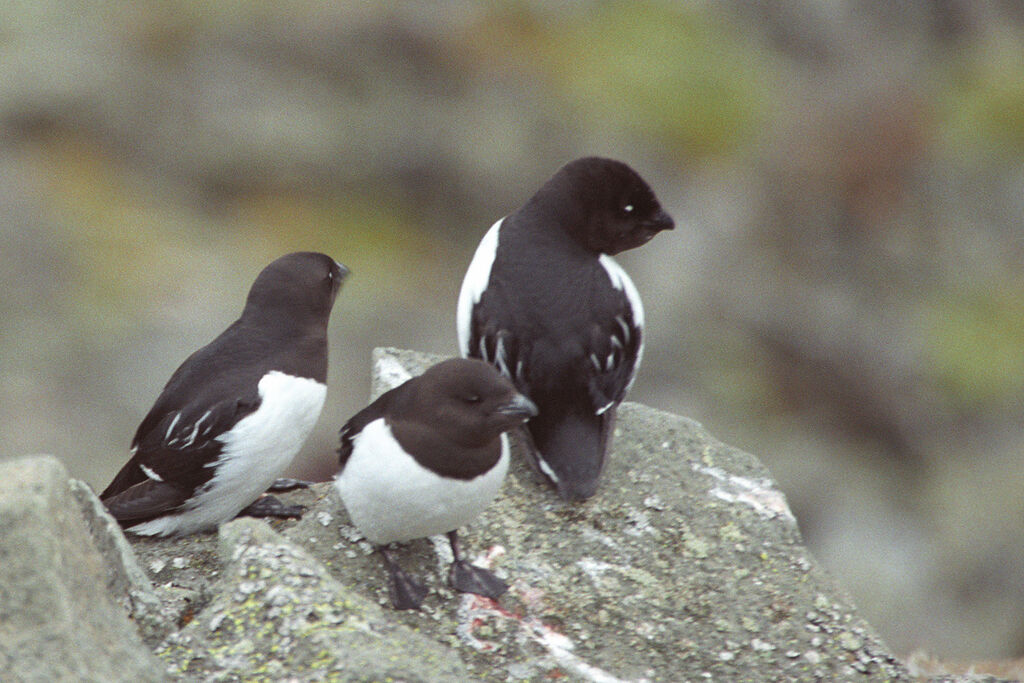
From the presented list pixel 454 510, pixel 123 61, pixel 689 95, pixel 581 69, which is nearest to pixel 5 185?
Result: pixel 123 61

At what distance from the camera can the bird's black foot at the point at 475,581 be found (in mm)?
4328

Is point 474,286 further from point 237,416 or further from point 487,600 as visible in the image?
point 487,600

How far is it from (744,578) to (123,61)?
915cm

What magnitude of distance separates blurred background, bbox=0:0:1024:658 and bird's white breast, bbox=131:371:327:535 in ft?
14.5

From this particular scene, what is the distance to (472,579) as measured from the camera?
436 centimetres

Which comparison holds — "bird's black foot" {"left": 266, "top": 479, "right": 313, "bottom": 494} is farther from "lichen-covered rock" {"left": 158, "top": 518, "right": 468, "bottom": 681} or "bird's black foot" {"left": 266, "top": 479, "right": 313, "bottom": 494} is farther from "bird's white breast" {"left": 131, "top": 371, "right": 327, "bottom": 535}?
"lichen-covered rock" {"left": 158, "top": 518, "right": 468, "bottom": 681}

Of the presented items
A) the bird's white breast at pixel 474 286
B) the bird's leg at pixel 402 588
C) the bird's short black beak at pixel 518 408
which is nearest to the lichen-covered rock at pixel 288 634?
the bird's leg at pixel 402 588

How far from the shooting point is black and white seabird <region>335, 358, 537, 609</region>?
4.11m

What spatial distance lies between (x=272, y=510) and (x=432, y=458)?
1179 millimetres

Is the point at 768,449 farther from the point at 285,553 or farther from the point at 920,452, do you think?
the point at 285,553

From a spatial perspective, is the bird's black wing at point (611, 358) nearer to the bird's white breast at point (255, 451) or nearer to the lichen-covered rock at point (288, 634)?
the bird's white breast at point (255, 451)

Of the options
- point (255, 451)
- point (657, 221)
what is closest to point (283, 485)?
point (255, 451)

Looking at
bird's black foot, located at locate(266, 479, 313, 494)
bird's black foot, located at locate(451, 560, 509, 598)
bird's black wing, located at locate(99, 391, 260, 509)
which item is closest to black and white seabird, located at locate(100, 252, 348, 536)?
bird's black wing, located at locate(99, 391, 260, 509)

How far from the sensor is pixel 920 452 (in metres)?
11.0
